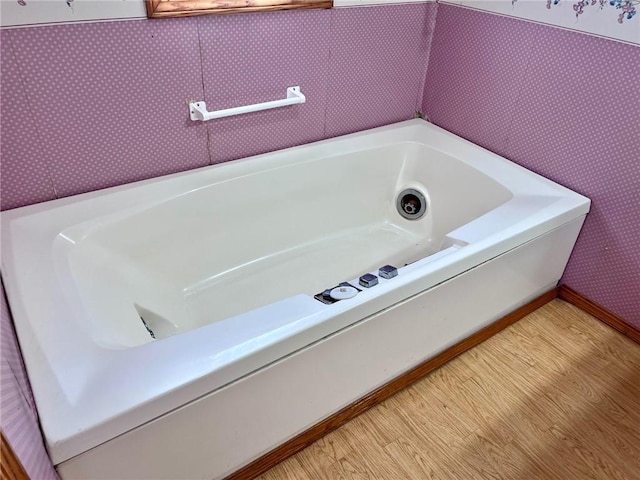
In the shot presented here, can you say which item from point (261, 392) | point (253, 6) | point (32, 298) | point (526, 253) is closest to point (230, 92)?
point (253, 6)

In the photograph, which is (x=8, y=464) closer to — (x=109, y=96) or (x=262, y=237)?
(x=109, y=96)

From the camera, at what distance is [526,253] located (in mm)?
1554

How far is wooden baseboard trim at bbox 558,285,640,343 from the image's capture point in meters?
1.71

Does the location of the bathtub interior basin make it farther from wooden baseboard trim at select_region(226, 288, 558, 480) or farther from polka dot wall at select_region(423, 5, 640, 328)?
A: wooden baseboard trim at select_region(226, 288, 558, 480)

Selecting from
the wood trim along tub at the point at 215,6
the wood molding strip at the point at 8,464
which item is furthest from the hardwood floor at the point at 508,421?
the wood trim along tub at the point at 215,6

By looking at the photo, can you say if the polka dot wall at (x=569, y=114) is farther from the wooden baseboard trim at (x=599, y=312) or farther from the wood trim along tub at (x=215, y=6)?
the wood trim along tub at (x=215, y=6)

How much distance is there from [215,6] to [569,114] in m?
1.16

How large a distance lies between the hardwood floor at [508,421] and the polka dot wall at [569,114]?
270 mm

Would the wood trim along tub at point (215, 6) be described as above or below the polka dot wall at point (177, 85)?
above

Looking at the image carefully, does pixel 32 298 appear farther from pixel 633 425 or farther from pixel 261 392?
pixel 633 425

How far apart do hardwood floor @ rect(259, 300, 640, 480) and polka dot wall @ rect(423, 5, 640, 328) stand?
0.89 ft

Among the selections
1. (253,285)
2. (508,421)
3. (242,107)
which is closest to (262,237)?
(253,285)

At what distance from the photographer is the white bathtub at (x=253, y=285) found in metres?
0.96

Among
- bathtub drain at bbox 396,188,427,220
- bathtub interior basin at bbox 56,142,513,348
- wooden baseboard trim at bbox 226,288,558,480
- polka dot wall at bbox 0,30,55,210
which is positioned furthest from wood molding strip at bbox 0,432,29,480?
bathtub drain at bbox 396,188,427,220
